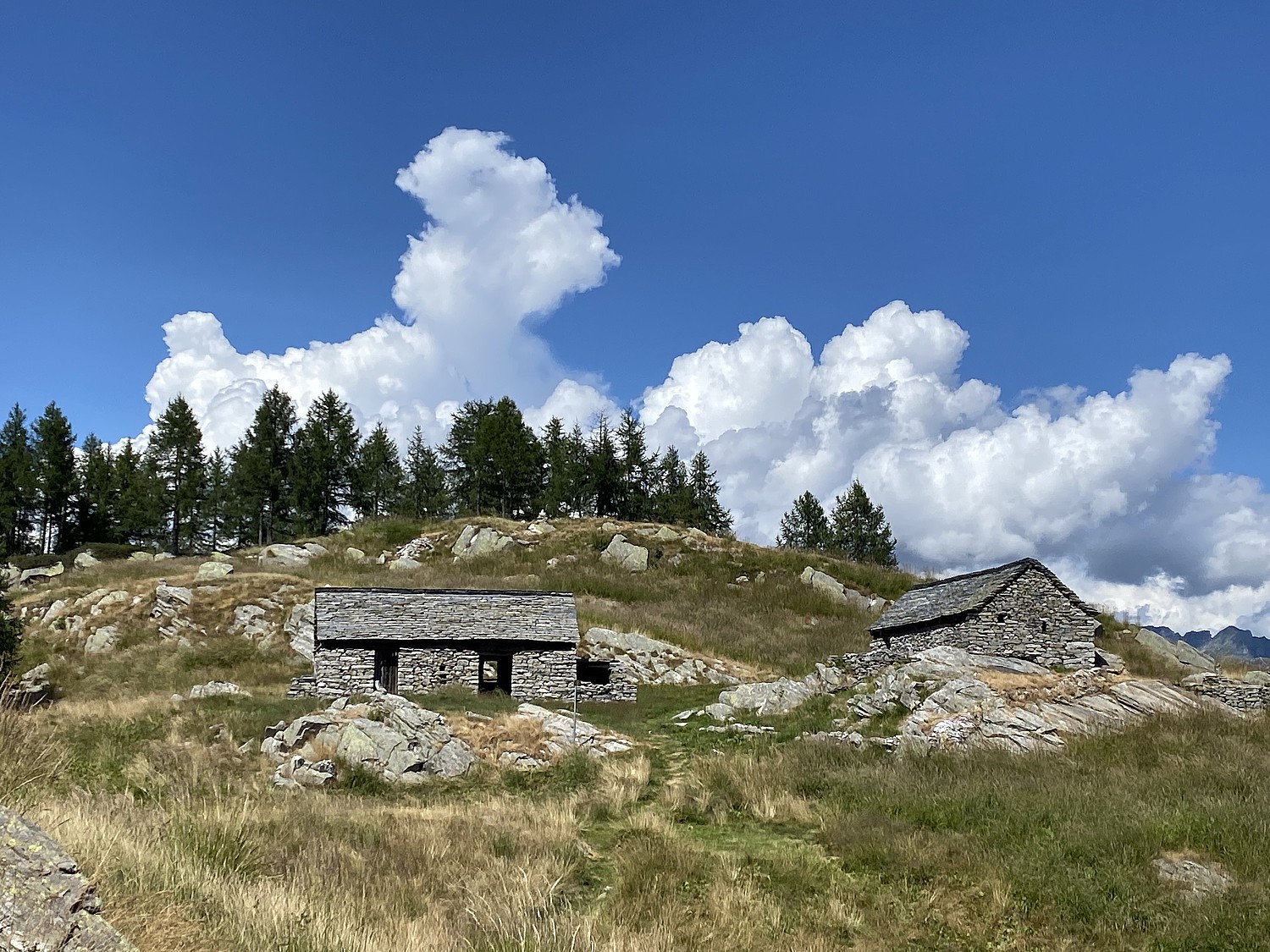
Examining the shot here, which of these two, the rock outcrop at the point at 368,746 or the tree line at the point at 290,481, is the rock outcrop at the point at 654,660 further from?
the tree line at the point at 290,481

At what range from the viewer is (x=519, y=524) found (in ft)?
211

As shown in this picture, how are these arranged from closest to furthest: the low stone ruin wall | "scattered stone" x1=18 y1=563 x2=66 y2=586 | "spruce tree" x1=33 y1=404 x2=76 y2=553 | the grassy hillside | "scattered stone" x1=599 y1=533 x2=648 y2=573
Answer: the grassy hillside, the low stone ruin wall, "scattered stone" x1=18 y1=563 x2=66 y2=586, "scattered stone" x1=599 y1=533 x2=648 y2=573, "spruce tree" x1=33 y1=404 x2=76 y2=553

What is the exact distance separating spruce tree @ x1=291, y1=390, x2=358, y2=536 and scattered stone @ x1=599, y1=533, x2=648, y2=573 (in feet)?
97.0

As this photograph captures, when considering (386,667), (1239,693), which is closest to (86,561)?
(386,667)

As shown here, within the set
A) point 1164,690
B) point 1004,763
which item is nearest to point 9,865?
point 1004,763

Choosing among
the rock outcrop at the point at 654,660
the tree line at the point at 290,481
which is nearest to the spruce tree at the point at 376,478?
the tree line at the point at 290,481

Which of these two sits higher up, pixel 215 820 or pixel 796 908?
pixel 215 820

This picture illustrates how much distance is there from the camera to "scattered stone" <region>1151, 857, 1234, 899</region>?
9.73 meters

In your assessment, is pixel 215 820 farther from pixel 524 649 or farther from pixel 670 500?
pixel 670 500

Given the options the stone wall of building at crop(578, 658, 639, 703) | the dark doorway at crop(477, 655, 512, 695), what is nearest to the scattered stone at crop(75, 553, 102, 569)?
the dark doorway at crop(477, 655, 512, 695)

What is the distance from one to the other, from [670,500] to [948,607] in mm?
49390

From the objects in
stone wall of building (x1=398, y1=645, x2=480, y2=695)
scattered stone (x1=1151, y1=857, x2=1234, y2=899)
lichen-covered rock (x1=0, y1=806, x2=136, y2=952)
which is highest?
lichen-covered rock (x1=0, y1=806, x2=136, y2=952)

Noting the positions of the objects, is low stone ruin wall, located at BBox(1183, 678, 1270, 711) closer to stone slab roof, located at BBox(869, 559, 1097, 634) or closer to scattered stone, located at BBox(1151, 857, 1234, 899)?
stone slab roof, located at BBox(869, 559, 1097, 634)

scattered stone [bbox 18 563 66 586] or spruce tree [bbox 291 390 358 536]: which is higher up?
spruce tree [bbox 291 390 358 536]
